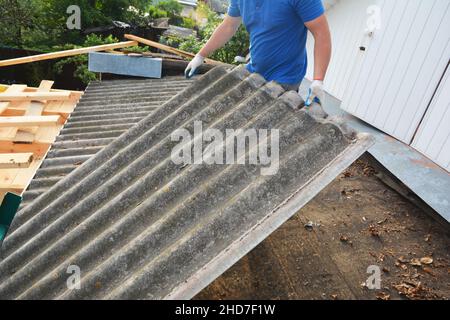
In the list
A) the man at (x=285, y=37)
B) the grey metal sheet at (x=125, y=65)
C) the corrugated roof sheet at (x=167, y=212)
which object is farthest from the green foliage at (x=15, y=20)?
the corrugated roof sheet at (x=167, y=212)

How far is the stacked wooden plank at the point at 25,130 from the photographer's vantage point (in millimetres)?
3242

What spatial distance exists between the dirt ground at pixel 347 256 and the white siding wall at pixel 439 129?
36.0 inches

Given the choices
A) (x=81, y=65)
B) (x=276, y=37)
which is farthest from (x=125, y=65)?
(x=276, y=37)

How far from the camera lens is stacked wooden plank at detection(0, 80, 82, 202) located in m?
3.24

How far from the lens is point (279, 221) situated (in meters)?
1.85

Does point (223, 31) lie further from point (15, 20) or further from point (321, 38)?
point (15, 20)

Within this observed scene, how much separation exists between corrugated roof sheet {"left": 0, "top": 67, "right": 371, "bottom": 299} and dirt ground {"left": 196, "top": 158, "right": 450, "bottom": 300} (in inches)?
76.3

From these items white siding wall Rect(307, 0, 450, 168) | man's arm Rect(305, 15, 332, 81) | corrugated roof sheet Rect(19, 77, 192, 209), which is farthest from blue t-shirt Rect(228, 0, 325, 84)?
white siding wall Rect(307, 0, 450, 168)

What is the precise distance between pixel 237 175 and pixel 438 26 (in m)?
5.24

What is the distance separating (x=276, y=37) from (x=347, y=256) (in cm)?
299

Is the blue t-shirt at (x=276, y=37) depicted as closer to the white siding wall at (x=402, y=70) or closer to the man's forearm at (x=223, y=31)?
the man's forearm at (x=223, y=31)

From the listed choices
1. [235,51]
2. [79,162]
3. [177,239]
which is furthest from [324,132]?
[235,51]

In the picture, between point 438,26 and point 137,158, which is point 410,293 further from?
point 438,26

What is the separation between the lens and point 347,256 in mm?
4375
